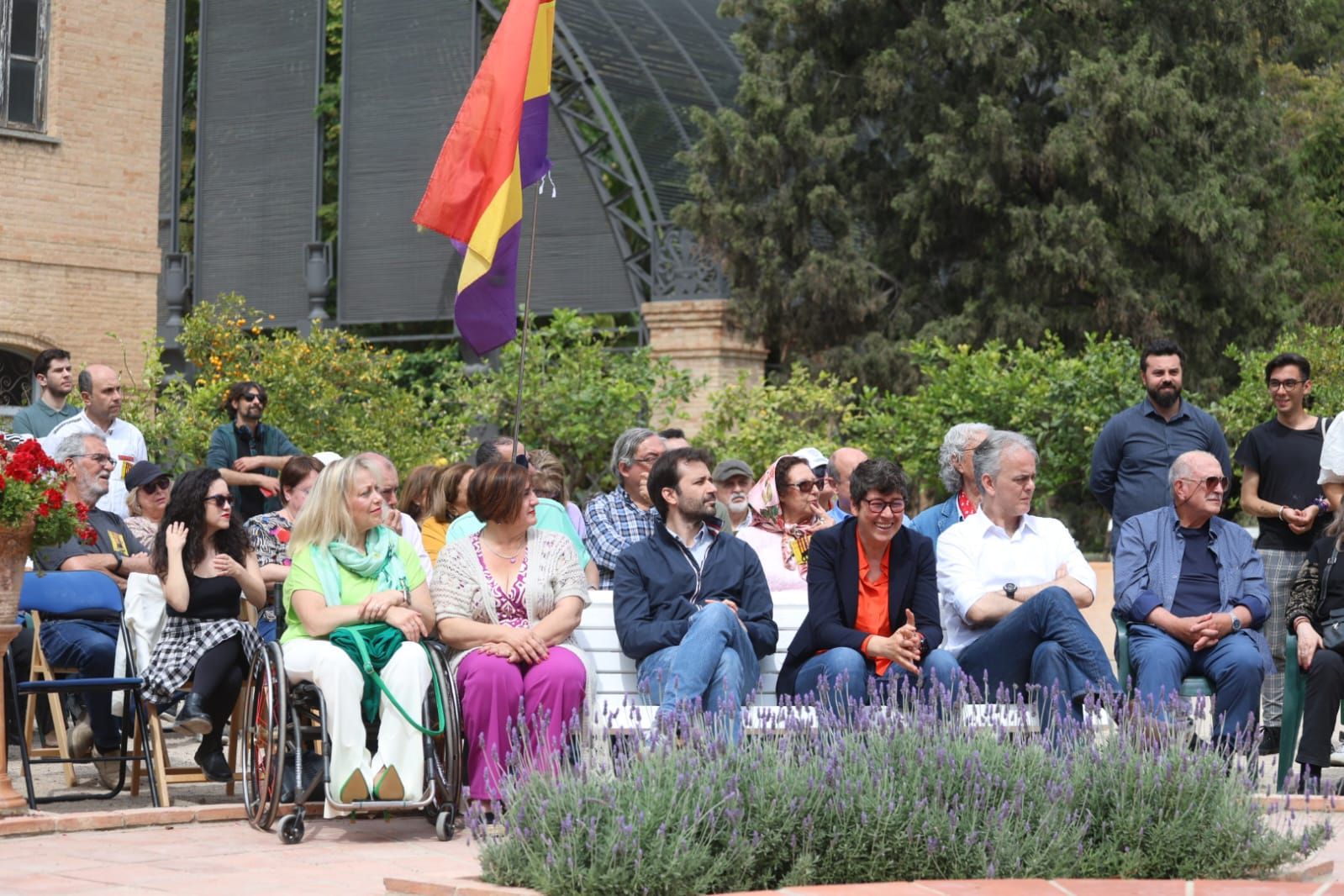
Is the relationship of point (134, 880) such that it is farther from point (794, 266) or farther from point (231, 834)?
point (794, 266)

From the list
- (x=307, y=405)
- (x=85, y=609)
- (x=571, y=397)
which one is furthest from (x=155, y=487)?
(x=571, y=397)

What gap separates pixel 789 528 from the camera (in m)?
9.16

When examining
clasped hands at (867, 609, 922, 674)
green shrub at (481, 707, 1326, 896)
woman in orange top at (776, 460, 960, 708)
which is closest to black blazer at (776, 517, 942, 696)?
woman in orange top at (776, 460, 960, 708)

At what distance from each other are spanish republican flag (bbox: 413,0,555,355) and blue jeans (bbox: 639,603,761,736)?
2524mm

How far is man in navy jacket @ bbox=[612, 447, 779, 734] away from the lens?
290 inches

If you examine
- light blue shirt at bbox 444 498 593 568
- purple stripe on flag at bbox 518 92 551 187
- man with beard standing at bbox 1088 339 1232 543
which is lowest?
light blue shirt at bbox 444 498 593 568

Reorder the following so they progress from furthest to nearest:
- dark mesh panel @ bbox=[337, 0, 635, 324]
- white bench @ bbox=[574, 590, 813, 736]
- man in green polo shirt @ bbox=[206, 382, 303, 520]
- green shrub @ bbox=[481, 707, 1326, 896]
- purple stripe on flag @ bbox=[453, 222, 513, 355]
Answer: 1. dark mesh panel @ bbox=[337, 0, 635, 324]
2. man in green polo shirt @ bbox=[206, 382, 303, 520]
3. purple stripe on flag @ bbox=[453, 222, 513, 355]
4. white bench @ bbox=[574, 590, 813, 736]
5. green shrub @ bbox=[481, 707, 1326, 896]

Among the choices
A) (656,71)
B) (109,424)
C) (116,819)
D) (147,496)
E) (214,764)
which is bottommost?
(116,819)

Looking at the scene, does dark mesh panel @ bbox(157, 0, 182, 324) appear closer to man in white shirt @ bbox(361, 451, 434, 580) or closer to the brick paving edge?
man in white shirt @ bbox(361, 451, 434, 580)

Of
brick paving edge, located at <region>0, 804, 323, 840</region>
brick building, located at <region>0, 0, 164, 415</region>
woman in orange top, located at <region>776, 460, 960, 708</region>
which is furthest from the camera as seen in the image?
brick building, located at <region>0, 0, 164, 415</region>

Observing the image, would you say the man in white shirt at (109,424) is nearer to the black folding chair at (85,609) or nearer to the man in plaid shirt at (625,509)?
the black folding chair at (85,609)

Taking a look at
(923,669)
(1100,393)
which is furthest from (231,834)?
(1100,393)

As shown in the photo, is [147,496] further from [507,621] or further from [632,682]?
[632,682]

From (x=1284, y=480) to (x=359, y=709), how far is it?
16.2ft
